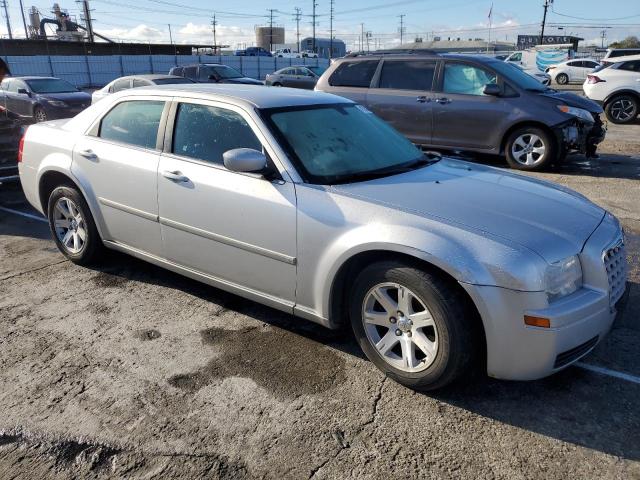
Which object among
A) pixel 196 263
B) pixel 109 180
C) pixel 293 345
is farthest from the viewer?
pixel 109 180

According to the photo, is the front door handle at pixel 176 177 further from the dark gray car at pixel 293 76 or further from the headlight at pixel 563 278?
the dark gray car at pixel 293 76

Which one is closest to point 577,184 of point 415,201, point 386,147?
point 386,147

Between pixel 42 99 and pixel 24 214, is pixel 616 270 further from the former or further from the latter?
pixel 42 99

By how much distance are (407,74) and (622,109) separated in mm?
8368

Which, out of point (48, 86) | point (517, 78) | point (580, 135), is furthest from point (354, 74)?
point (48, 86)

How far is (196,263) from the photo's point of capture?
12.8 ft

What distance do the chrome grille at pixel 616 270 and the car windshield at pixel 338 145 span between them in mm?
1374

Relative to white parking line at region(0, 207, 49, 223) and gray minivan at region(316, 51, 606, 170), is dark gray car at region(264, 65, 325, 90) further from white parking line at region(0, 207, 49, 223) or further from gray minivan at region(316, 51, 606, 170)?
white parking line at region(0, 207, 49, 223)

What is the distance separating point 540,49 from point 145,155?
152 ft

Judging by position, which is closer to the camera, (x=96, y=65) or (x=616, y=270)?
(x=616, y=270)

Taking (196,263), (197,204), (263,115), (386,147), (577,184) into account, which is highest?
(263,115)

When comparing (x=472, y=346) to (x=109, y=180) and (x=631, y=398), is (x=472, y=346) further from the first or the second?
(x=109, y=180)

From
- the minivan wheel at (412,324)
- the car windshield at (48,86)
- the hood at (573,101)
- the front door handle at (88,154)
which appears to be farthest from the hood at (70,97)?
the minivan wheel at (412,324)

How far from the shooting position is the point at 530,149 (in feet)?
28.4
